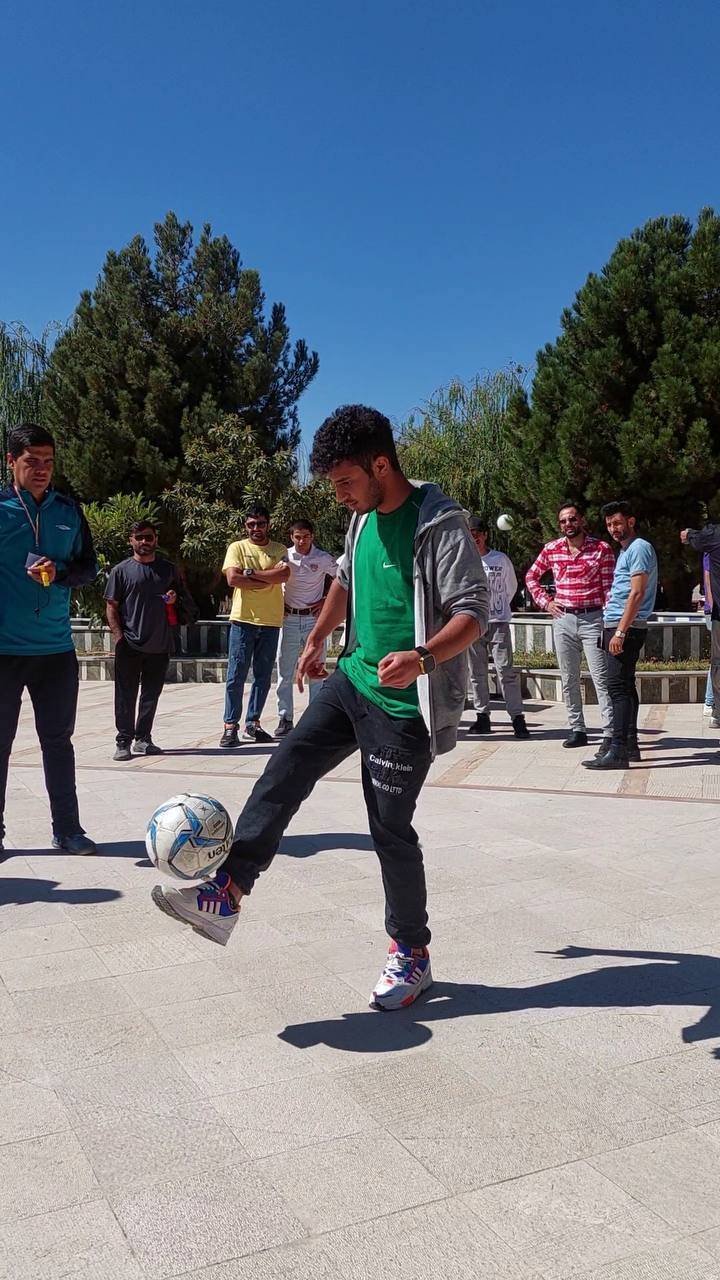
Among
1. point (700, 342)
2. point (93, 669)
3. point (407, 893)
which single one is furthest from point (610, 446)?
point (407, 893)

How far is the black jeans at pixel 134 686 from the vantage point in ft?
28.0

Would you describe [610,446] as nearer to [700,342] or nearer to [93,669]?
[700,342]

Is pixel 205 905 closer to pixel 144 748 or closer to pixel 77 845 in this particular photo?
pixel 77 845

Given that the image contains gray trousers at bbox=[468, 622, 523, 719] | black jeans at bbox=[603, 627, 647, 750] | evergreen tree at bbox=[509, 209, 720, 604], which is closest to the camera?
black jeans at bbox=[603, 627, 647, 750]

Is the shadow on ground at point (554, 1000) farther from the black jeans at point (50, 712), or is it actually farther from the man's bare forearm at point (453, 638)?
the black jeans at point (50, 712)

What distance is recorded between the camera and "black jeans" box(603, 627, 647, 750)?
25.0 feet

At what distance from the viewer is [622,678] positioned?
25.3ft

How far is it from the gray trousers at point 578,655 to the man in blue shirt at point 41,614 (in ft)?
13.4

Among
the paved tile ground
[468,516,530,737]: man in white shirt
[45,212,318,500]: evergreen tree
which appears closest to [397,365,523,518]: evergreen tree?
[45,212,318,500]: evergreen tree

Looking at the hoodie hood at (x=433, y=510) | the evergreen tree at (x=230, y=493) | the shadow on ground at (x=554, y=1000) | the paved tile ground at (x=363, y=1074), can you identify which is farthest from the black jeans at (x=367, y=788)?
the evergreen tree at (x=230, y=493)

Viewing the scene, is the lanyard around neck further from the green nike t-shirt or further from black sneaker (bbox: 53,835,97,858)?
the green nike t-shirt

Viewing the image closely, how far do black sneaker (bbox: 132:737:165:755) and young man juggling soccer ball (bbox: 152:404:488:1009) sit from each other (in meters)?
5.45

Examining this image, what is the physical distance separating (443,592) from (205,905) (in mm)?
1208

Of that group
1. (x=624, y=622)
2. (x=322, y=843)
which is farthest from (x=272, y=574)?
(x=322, y=843)
